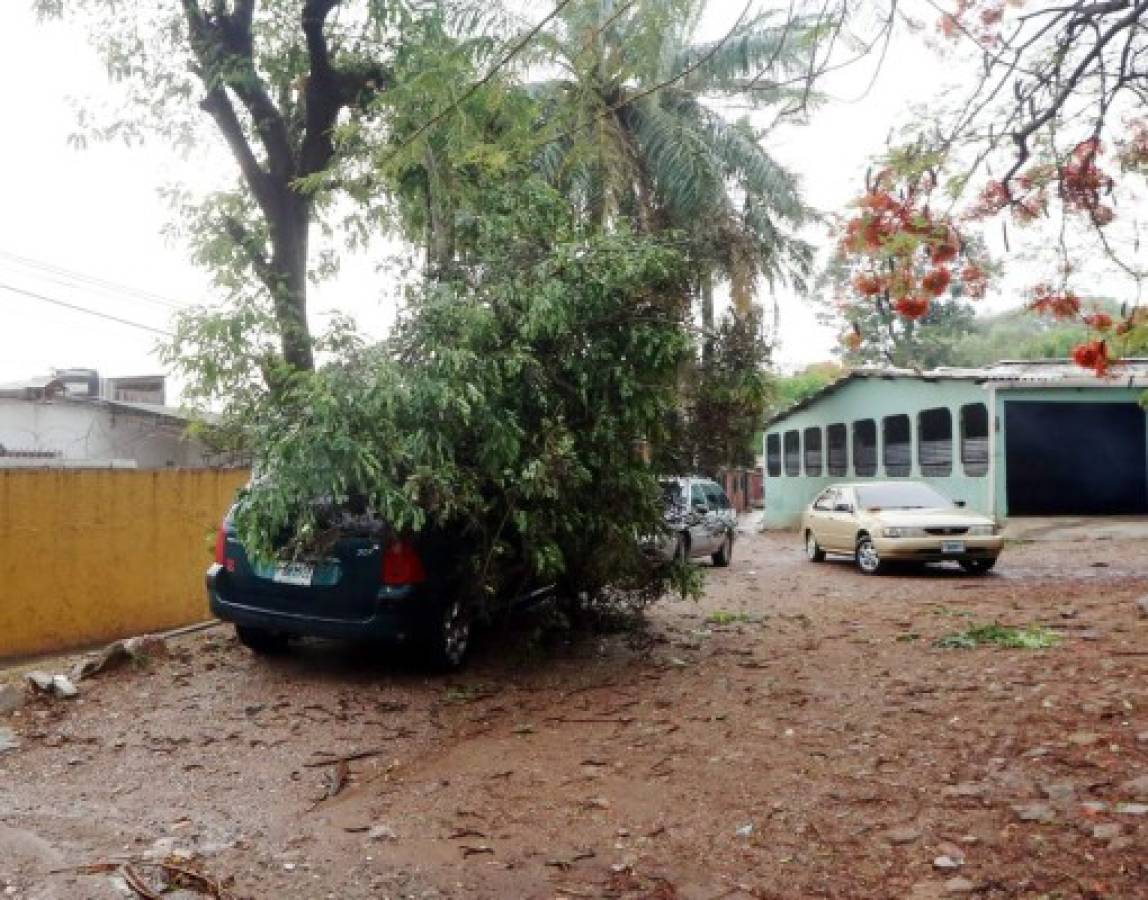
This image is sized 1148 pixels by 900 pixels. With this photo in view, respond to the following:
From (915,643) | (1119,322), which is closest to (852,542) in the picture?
(915,643)

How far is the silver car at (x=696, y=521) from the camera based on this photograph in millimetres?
8398

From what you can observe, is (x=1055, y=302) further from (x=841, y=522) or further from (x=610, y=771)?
(x=841, y=522)

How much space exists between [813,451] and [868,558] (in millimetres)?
14668

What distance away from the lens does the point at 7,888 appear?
404 centimetres

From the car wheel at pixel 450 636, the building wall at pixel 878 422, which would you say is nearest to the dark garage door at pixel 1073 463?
the building wall at pixel 878 422

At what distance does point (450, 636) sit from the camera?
24.2 feet

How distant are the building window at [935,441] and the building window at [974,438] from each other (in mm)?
428

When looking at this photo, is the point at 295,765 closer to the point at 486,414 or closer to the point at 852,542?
the point at 486,414

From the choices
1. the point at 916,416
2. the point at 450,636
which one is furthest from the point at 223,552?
the point at 916,416

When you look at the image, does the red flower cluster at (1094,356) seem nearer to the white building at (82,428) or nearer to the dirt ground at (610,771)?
the dirt ground at (610,771)

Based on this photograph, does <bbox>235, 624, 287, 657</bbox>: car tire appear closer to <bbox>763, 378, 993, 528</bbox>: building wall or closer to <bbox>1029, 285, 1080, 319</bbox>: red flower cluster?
<bbox>1029, 285, 1080, 319</bbox>: red flower cluster

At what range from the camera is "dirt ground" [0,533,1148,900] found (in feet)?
13.5

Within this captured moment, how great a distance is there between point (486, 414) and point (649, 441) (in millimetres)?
1602

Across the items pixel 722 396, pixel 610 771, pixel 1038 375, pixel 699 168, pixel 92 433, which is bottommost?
pixel 610 771
